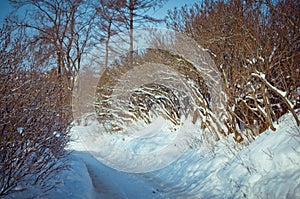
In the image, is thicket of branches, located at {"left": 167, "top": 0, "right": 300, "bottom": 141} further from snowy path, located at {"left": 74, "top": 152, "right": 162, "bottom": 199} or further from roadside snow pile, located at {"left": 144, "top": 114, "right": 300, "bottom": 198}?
snowy path, located at {"left": 74, "top": 152, "right": 162, "bottom": 199}

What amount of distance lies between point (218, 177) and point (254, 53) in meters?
2.82

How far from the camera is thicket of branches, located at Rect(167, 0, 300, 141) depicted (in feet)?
15.7

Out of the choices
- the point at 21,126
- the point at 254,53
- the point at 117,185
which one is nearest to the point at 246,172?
the point at 254,53

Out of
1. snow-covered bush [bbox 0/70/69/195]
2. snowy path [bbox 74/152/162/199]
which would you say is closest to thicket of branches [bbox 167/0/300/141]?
snowy path [bbox 74/152/162/199]

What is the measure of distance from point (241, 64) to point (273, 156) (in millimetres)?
2612

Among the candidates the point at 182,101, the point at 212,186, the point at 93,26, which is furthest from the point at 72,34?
the point at 212,186

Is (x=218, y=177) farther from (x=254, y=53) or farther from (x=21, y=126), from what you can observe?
(x=21, y=126)

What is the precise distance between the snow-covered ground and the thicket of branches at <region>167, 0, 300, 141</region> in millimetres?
530

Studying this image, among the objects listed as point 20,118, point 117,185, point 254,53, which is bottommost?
point 117,185

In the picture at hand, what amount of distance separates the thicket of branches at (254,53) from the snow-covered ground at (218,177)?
53 cm

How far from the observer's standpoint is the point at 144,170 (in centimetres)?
670

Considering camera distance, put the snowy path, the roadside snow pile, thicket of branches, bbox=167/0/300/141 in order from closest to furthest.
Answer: the roadside snow pile < the snowy path < thicket of branches, bbox=167/0/300/141

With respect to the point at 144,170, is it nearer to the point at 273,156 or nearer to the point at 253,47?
the point at 273,156

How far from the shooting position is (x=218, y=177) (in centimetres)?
471
